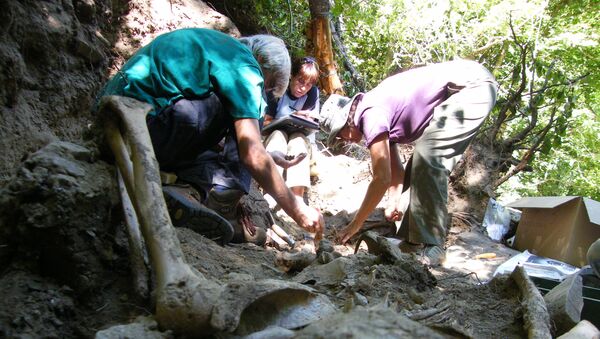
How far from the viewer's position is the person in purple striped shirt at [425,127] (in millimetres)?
3436

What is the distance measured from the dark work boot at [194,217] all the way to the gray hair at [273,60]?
80 centimetres

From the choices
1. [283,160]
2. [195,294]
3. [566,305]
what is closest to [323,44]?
[283,160]

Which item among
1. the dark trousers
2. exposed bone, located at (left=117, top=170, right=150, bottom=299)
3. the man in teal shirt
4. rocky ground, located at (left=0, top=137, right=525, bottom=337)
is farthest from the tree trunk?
exposed bone, located at (left=117, top=170, right=150, bottom=299)

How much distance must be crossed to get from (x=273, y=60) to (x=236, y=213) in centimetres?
102

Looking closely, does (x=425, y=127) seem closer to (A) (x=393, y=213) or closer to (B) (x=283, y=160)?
(A) (x=393, y=213)

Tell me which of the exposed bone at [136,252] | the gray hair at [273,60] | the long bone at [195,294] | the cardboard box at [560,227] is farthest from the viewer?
the cardboard box at [560,227]

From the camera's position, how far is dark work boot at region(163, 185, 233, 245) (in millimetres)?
2066

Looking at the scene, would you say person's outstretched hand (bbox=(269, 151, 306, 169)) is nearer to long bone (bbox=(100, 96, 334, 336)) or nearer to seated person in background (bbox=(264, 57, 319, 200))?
seated person in background (bbox=(264, 57, 319, 200))

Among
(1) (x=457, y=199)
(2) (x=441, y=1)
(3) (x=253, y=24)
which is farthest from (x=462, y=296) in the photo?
(2) (x=441, y=1)

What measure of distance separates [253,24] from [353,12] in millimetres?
1437

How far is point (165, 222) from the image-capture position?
123 centimetres

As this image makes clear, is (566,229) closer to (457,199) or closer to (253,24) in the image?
(457,199)

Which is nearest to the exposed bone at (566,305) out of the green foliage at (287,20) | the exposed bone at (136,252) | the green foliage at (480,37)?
the exposed bone at (136,252)

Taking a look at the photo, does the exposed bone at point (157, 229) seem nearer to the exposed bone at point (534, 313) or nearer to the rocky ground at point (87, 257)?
the rocky ground at point (87, 257)
